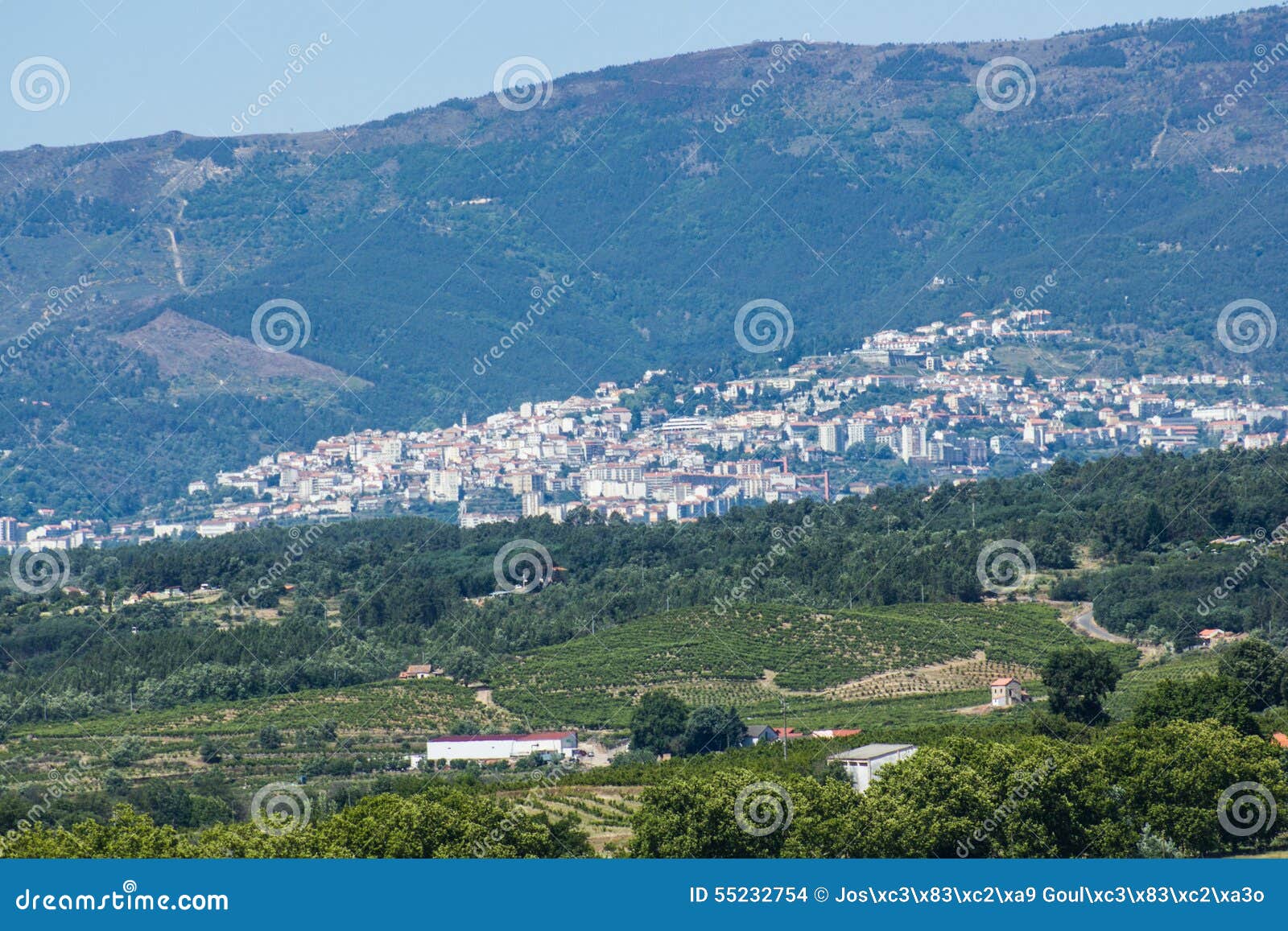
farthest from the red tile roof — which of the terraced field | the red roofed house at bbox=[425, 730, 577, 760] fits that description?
the terraced field

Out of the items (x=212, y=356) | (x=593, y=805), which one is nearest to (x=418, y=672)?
(x=593, y=805)

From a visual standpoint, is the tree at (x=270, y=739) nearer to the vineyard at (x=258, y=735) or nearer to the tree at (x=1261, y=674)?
the vineyard at (x=258, y=735)

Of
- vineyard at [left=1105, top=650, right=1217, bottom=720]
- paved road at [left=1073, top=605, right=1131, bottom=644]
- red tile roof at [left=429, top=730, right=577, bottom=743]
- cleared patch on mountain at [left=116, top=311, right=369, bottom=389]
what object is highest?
cleared patch on mountain at [left=116, top=311, right=369, bottom=389]

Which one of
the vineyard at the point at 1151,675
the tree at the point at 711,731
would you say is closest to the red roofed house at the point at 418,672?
the tree at the point at 711,731

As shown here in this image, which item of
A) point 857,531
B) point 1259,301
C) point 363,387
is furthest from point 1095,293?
point 857,531

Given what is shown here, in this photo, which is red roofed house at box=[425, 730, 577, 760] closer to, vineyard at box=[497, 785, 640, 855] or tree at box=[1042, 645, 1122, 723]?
vineyard at box=[497, 785, 640, 855]

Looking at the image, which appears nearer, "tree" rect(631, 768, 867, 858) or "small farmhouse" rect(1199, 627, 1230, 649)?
"tree" rect(631, 768, 867, 858)
